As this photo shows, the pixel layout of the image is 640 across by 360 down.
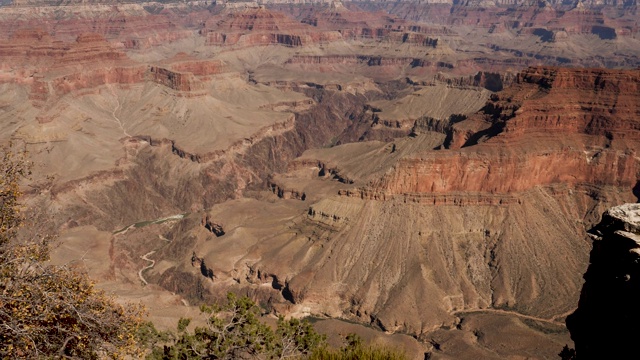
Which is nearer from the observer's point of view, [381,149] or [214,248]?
[214,248]

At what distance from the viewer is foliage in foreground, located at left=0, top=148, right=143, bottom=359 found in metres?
23.1

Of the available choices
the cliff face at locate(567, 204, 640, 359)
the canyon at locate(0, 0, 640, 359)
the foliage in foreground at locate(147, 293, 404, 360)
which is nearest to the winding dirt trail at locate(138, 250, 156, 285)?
the canyon at locate(0, 0, 640, 359)

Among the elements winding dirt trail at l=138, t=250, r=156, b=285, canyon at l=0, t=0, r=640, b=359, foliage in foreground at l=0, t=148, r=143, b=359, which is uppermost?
foliage in foreground at l=0, t=148, r=143, b=359

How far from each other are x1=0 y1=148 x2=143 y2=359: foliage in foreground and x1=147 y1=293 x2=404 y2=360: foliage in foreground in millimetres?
6970

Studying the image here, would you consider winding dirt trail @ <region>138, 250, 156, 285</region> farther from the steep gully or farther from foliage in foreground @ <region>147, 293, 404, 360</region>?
foliage in foreground @ <region>147, 293, 404, 360</region>

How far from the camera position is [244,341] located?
3472 centimetres

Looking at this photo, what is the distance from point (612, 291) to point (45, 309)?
31.2 meters

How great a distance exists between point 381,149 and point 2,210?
402ft

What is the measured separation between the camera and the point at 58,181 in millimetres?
135500

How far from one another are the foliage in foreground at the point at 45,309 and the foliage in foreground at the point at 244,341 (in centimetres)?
697

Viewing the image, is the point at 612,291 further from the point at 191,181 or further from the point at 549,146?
the point at 191,181

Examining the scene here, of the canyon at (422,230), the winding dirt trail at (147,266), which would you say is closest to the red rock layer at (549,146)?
the canyon at (422,230)

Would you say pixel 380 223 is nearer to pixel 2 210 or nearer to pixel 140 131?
pixel 2 210

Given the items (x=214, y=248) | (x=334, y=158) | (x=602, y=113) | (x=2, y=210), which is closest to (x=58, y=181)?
(x=214, y=248)
